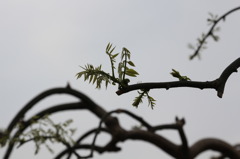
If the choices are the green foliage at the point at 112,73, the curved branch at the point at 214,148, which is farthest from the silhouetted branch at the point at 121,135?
the green foliage at the point at 112,73

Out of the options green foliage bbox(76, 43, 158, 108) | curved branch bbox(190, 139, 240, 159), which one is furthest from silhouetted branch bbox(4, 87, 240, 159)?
green foliage bbox(76, 43, 158, 108)

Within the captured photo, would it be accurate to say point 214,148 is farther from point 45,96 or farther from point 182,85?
point 182,85

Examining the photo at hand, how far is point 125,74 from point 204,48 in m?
1.50

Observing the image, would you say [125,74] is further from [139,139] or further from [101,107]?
[101,107]

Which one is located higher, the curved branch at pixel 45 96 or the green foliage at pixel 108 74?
the curved branch at pixel 45 96

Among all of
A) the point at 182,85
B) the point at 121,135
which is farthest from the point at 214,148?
the point at 182,85

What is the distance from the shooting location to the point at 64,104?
2621mm

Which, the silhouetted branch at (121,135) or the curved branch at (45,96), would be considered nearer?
the silhouetted branch at (121,135)

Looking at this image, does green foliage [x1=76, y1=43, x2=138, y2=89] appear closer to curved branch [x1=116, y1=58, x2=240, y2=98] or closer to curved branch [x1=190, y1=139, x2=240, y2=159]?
curved branch [x1=116, y1=58, x2=240, y2=98]

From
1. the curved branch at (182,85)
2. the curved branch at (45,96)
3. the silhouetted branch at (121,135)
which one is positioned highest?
the curved branch at (45,96)

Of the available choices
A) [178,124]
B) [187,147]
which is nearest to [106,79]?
[178,124]

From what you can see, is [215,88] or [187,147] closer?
[215,88]

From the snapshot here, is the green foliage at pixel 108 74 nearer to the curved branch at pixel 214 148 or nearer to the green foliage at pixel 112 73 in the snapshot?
the green foliage at pixel 112 73

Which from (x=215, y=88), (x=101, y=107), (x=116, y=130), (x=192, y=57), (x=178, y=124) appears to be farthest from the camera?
(x=101, y=107)
